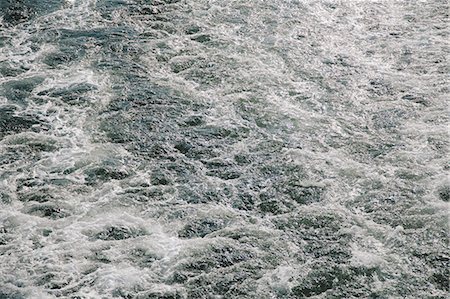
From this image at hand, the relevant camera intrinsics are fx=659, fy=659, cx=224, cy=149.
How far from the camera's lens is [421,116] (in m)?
7.20

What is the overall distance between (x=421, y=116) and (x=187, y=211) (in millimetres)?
2920

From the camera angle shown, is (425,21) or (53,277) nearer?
(53,277)

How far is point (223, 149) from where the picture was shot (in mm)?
6785

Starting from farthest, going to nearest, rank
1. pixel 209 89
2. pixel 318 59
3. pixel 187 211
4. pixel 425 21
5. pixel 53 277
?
pixel 425 21
pixel 318 59
pixel 209 89
pixel 187 211
pixel 53 277

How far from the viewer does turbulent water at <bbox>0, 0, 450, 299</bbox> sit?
17.6 feet

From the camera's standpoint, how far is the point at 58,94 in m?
7.66

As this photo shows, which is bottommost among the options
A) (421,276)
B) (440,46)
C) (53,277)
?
(53,277)

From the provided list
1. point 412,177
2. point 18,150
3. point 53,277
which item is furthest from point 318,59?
point 53,277

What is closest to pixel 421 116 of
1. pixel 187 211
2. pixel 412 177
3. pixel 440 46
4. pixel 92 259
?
pixel 412 177

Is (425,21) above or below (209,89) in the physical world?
above

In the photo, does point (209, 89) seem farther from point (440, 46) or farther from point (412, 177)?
point (440, 46)

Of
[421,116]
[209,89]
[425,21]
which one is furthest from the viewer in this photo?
[425,21]

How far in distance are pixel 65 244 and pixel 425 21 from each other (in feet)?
19.9

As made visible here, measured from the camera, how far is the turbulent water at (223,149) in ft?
17.6
